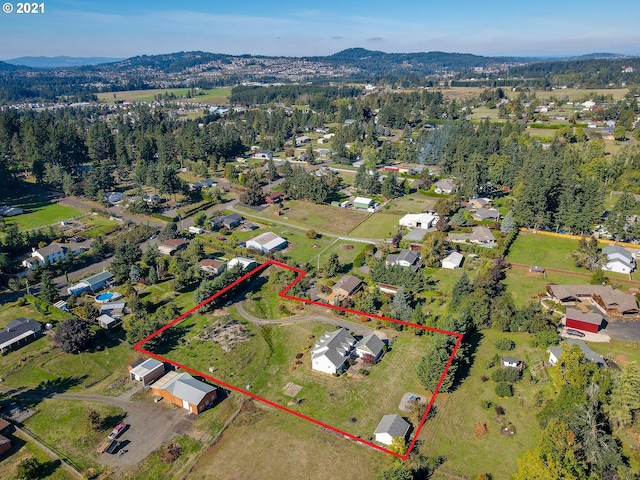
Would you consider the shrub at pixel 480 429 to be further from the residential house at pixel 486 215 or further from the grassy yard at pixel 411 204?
the grassy yard at pixel 411 204

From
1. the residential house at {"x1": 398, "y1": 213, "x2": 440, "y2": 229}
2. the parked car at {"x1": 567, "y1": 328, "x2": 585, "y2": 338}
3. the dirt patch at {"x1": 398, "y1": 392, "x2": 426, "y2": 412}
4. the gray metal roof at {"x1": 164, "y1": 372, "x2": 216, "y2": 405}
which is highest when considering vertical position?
the residential house at {"x1": 398, "y1": 213, "x2": 440, "y2": 229}

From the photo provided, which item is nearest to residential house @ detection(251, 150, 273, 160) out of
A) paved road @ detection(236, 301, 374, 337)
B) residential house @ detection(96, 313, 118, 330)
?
paved road @ detection(236, 301, 374, 337)

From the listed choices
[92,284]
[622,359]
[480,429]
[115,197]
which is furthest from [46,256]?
[622,359]

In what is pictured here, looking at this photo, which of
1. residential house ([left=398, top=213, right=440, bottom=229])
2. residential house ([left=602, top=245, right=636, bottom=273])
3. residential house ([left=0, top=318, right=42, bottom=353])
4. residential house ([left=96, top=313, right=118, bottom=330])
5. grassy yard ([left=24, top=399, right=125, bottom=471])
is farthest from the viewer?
residential house ([left=398, top=213, right=440, bottom=229])

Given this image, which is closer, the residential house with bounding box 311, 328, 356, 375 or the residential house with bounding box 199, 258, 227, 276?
the residential house with bounding box 311, 328, 356, 375

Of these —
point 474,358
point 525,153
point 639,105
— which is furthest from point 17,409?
point 639,105

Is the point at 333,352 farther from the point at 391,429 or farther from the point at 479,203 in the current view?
the point at 479,203

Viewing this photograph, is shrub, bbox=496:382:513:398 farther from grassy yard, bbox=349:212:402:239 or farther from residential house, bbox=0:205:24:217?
residential house, bbox=0:205:24:217
